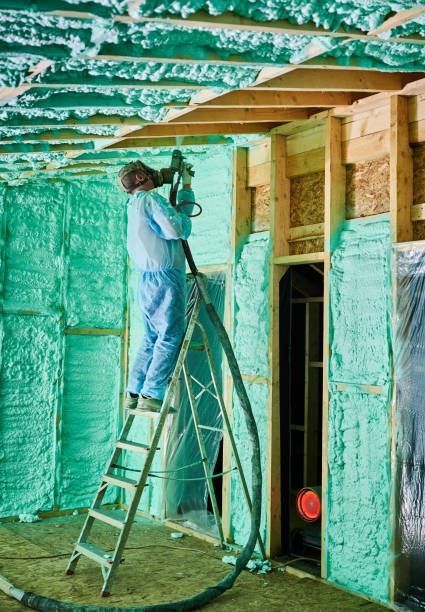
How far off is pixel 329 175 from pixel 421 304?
3.39ft

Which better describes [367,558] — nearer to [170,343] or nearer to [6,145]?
[170,343]

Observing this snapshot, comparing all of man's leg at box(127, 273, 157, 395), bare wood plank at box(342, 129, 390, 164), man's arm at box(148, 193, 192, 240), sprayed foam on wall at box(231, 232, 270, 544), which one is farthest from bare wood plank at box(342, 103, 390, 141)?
man's leg at box(127, 273, 157, 395)

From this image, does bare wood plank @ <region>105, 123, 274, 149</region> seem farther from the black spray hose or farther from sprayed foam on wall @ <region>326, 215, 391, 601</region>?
sprayed foam on wall @ <region>326, 215, 391, 601</region>

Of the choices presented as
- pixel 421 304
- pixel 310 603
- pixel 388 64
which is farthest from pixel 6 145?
pixel 310 603

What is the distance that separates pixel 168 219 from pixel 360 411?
153 cm

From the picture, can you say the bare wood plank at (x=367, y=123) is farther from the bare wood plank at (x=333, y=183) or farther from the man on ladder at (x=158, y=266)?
the man on ladder at (x=158, y=266)

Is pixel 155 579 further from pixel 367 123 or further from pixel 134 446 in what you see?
pixel 367 123

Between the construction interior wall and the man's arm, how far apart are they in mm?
1814

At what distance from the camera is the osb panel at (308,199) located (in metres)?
4.27

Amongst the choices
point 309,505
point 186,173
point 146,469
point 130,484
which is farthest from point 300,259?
point 130,484

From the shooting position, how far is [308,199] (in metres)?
4.36

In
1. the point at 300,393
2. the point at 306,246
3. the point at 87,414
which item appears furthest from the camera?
the point at 87,414

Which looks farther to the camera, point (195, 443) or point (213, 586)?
point (195, 443)

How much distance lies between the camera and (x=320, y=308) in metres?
5.19
